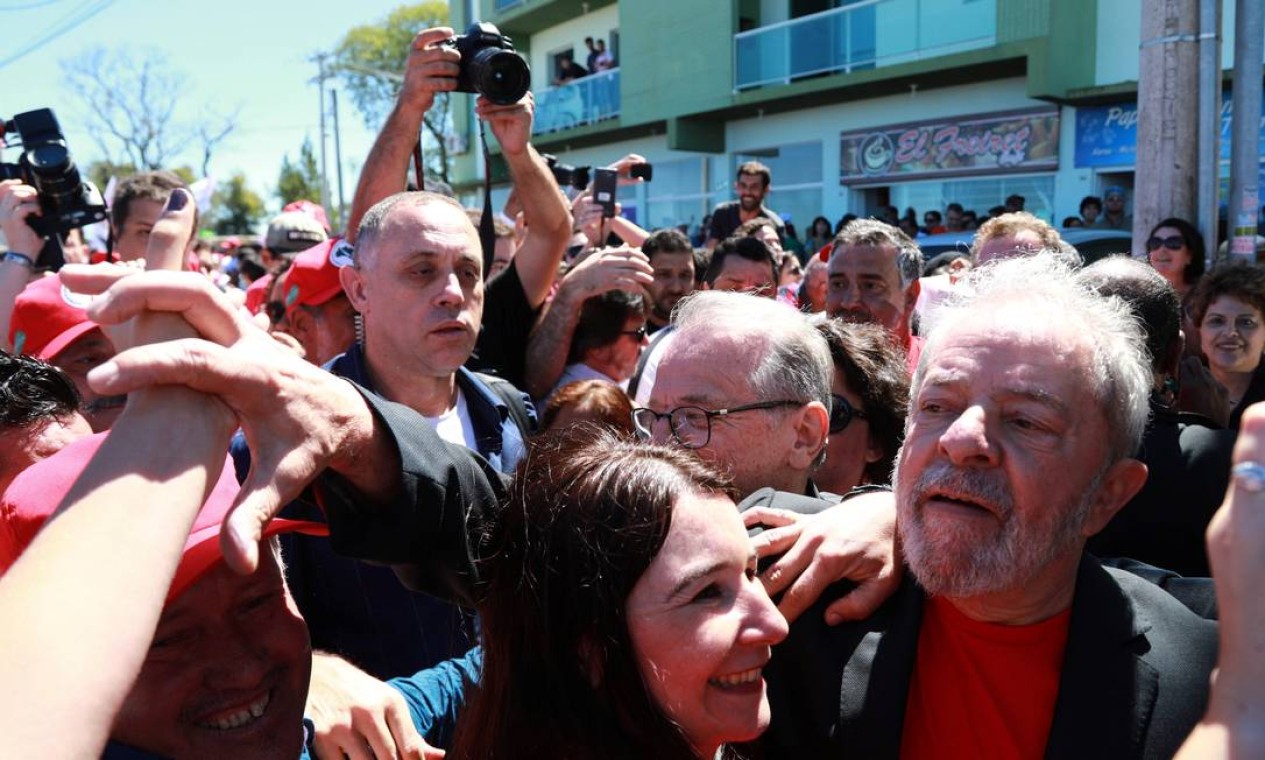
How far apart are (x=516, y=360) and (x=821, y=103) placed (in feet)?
55.6

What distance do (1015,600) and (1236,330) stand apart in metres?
3.46

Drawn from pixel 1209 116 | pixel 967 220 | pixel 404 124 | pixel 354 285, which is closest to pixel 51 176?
pixel 404 124

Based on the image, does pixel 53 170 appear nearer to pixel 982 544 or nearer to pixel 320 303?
pixel 320 303

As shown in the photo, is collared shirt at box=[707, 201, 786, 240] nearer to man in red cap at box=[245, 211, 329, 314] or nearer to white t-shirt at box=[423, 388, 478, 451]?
man in red cap at box=[245, 211, 329, 314]

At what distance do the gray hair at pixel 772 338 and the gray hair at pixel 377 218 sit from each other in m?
0.90

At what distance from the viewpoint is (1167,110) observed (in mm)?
5129

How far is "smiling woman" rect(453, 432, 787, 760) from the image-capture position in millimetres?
1480

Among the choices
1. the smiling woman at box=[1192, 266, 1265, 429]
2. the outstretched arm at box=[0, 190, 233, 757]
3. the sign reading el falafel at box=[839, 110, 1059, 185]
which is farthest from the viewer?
the sign reading el falafel at box=[839, 110, 1059, 185]

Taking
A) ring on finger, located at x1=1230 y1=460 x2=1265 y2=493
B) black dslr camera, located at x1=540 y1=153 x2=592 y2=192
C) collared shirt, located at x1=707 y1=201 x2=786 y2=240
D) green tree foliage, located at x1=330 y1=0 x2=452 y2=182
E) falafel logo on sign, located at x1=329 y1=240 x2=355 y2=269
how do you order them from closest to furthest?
ring on finger, located at x1=1230 y1=460 x2=1265 y2=493, falafel logo on sign, located at x1=329 y1=240 x2=355 y2=269, black dslr camera, located at x1=540 y1=153 x2=592 y2=192, collared shirt, located at x1=707 y1=201 x2=786 y2=240, green tree foliage, located at x1=330 y1=0 x2=452 y2=182

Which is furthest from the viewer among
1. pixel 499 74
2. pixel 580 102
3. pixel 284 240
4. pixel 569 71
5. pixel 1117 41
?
pixel 569 71

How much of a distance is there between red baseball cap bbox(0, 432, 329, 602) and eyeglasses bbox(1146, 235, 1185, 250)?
5.14m

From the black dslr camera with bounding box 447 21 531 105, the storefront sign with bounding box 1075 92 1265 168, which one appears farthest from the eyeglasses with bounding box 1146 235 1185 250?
the storefront sign with bounding box 1075 92 1265 168

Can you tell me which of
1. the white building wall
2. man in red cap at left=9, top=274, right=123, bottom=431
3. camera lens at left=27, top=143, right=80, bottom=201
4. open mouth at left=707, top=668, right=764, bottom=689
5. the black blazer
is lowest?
the black blazer

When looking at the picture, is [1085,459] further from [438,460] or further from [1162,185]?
[1162,185]
